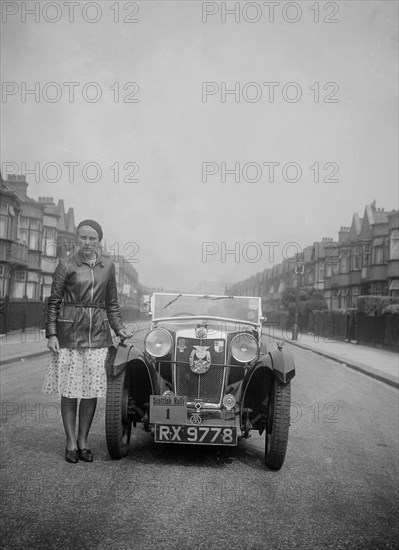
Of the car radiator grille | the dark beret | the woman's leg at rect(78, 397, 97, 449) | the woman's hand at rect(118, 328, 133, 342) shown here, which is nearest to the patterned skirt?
the woman's leg at rect(78, 397, 97, 449)

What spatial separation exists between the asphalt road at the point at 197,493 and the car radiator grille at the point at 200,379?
56 centimetres

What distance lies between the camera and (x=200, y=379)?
483 centimetres

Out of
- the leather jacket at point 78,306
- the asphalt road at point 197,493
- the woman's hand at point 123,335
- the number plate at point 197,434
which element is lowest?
the asphalt road at point 197,493

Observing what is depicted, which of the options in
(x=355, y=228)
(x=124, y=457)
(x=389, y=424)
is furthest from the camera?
(x=355, y=228)

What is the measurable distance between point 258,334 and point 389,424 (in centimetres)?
250

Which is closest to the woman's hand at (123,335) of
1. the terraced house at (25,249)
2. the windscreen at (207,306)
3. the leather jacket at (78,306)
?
the leather jacket at (78,306)

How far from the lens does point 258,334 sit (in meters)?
5.72

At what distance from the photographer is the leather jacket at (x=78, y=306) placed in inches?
175

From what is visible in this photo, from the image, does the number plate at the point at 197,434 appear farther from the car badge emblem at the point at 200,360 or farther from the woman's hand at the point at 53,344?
the woman's hand at the point at 53,344

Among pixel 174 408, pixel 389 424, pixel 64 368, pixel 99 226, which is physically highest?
pixel 99 226

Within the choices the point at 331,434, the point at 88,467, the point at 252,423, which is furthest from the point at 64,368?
the point at 331,434

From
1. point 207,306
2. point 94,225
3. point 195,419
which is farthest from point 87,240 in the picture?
point 207,306

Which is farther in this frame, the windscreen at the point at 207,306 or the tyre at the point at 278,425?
the windscreen at the point at 207,306

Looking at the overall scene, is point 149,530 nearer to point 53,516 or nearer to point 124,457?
point 53,516
